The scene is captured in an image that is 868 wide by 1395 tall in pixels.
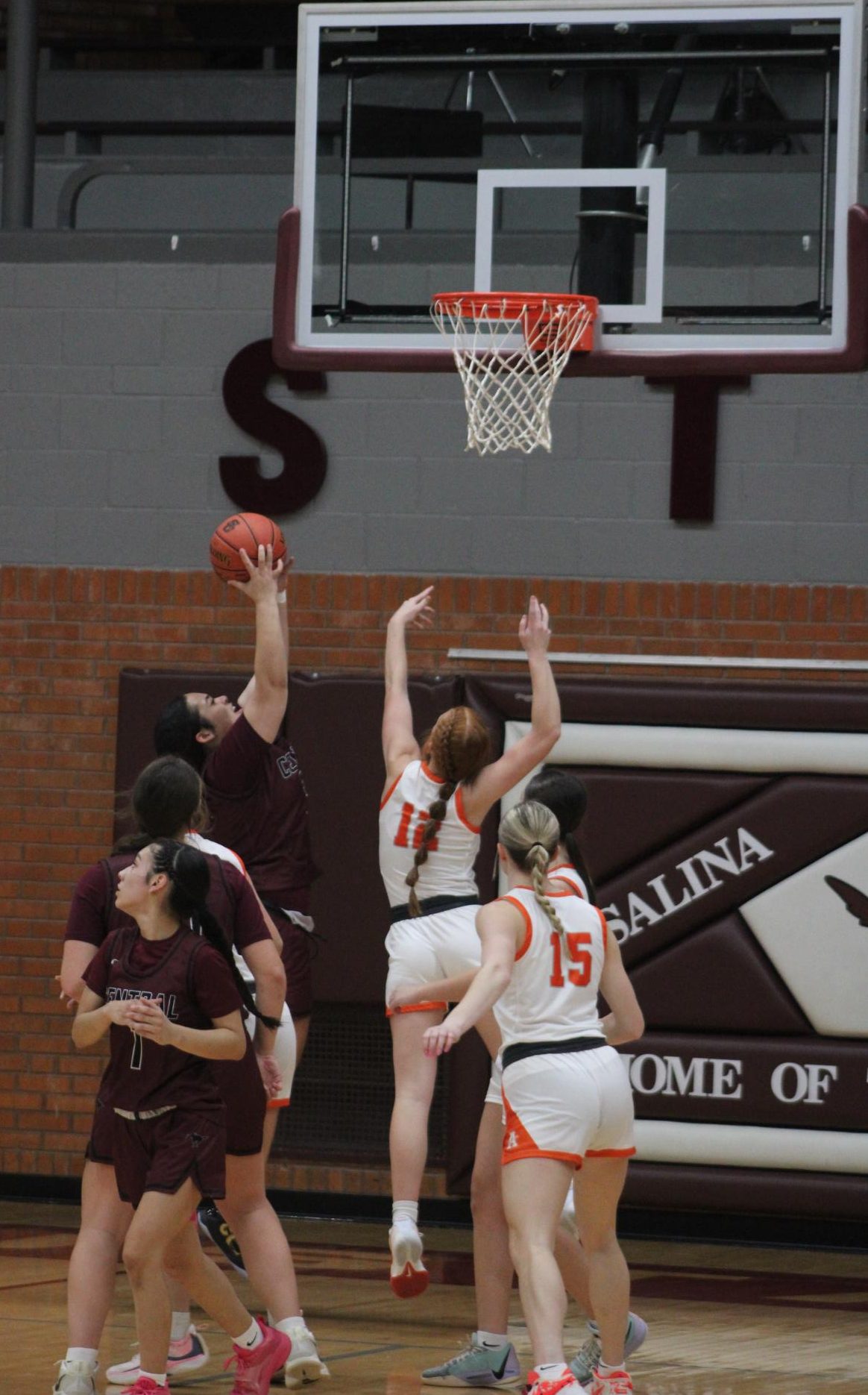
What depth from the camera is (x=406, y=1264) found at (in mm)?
5551

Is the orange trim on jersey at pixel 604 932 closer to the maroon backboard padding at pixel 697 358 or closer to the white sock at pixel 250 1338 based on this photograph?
the white sock at pixel 250 1338

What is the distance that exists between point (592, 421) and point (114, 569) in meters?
2.22

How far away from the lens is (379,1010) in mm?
8539

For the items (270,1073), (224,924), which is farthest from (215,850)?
(270,1073)

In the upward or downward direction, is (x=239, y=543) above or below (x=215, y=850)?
above

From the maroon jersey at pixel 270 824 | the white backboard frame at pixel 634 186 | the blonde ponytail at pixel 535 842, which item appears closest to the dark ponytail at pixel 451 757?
the maroon jersey at pixel 270 824

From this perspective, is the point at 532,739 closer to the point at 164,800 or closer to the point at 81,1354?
the point at 164,800

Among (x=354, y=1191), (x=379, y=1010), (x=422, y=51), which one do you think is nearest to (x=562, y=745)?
(x=379, y=1010)

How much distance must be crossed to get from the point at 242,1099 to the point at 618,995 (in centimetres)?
104

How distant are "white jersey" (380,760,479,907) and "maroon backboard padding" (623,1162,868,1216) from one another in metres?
2.38

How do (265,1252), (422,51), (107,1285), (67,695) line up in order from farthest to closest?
1. (67,695)
2. (422,51)
3. (265,1252)
4. (107,1285)

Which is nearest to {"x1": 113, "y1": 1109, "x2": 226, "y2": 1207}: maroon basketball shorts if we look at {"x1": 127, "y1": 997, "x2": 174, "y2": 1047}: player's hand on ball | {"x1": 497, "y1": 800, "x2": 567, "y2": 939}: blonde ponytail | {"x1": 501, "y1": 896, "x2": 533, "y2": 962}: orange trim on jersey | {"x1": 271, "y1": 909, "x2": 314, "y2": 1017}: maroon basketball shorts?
{"x1": 127, "y1": 997, "x2": 174, "y2": 1047}: player's hand on ball

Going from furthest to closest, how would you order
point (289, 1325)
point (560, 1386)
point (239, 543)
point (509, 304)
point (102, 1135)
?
point (509, 304) → point (239, 543) → point (289, 1325) → point (102, 1135) → point (560, 1386)

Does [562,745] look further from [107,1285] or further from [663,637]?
[107,1285]
